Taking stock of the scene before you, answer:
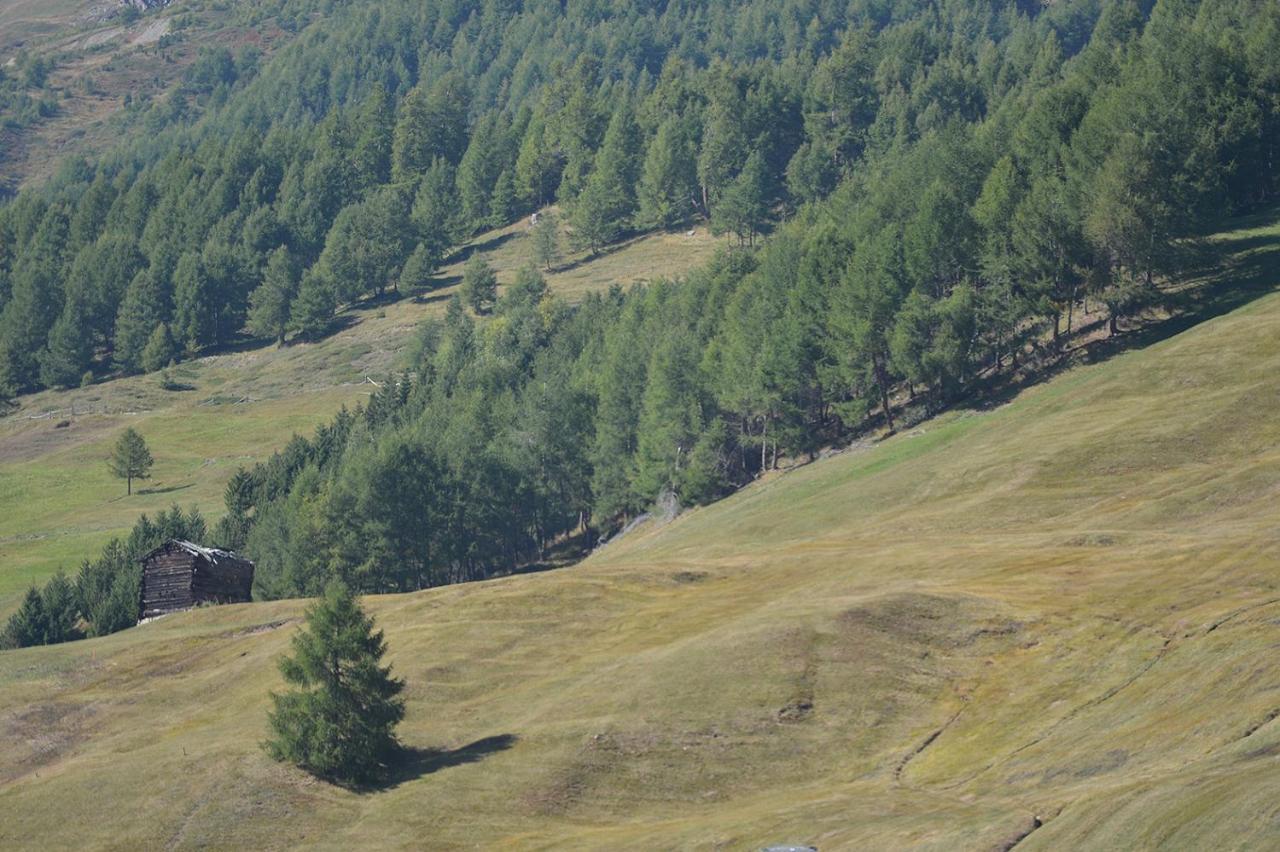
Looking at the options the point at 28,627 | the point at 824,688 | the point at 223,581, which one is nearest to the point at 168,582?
the point at 223,581

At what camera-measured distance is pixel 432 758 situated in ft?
259

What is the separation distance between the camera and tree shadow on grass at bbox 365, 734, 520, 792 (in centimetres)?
7644

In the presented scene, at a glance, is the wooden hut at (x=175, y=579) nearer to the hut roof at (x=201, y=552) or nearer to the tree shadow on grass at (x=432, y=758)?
the hut roof at (x=201, y=552)

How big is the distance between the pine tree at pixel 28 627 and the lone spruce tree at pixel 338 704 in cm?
6691

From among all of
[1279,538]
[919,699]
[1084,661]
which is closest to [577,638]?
[919,699]

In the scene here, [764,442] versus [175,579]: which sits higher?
[175,579]

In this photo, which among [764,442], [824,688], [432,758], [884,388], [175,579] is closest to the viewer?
[432,758]

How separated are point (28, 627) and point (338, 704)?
71.9 m

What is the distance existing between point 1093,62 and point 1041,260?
2324 inches

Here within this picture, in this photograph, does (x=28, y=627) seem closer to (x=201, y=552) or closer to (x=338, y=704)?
(x=201, y=552)

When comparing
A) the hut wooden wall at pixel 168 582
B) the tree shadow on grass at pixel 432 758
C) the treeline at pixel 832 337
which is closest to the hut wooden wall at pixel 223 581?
the hut wooden wall at pixel 168 582

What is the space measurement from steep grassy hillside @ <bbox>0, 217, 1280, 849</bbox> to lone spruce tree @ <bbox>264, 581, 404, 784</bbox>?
1567 millimetres

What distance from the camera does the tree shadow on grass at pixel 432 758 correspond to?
7644cm

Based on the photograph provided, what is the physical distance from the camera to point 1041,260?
145125 millimetres
